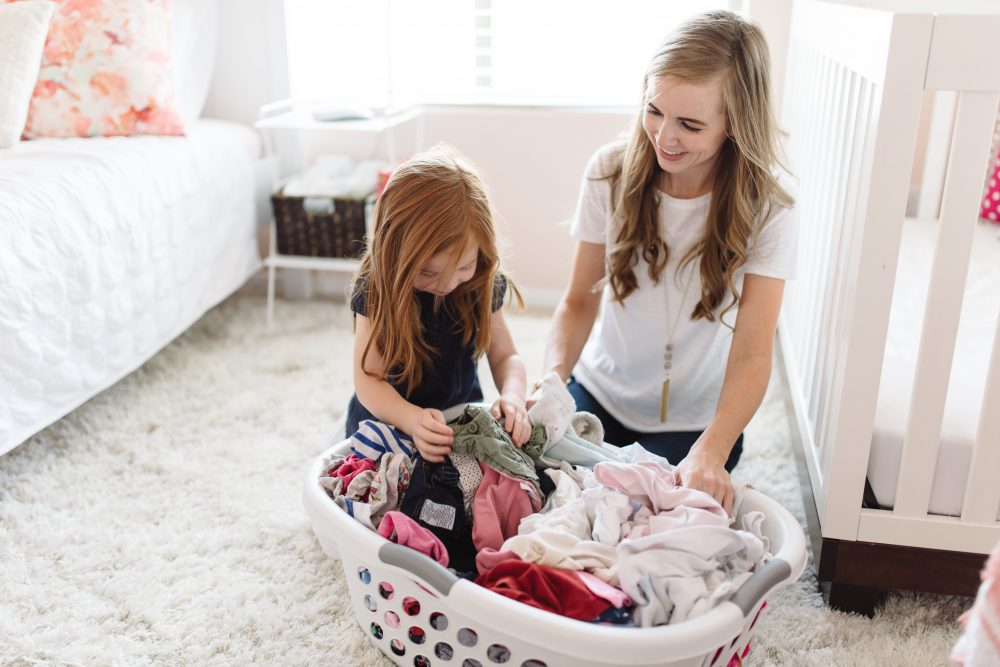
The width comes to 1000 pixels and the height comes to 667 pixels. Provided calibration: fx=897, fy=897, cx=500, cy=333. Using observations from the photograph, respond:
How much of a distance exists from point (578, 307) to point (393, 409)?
414 millimetres

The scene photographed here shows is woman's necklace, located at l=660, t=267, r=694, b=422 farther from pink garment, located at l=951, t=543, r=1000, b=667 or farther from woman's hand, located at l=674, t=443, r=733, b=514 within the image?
pink garment, located at l=951, t=543, r=1000, b=667

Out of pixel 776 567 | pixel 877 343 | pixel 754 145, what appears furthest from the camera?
pixel 754 145

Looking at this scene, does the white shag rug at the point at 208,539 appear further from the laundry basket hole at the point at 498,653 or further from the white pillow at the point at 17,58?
the white pillow at the point at 17,58

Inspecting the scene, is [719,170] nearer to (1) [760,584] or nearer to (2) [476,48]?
(1) [760,584]

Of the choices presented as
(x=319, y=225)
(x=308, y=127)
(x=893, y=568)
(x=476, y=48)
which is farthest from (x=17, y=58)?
(x=893, y=568)

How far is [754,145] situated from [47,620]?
1.25 meters

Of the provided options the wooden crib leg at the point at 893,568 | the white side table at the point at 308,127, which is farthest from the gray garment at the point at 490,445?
the white side table at the point at 308,127

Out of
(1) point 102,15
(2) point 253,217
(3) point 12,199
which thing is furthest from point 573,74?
(3) point 12,199

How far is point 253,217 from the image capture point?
2523 mm

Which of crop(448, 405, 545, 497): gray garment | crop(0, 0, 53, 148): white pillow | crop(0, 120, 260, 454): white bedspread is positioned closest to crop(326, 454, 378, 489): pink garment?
crop(448, 405, 545, 497): gray garment

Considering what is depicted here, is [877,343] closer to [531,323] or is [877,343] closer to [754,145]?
[754,145]

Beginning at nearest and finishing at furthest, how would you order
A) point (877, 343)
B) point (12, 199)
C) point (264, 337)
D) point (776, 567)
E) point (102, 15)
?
1. point (776, 567)
2. point (877, 343)
3. point (12, 199)
4. point (102, 15)
5. point (264, 337)

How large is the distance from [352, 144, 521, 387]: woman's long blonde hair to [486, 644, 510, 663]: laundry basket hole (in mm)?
452

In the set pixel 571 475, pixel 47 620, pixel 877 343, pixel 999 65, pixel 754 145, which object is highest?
pixel 999 65
